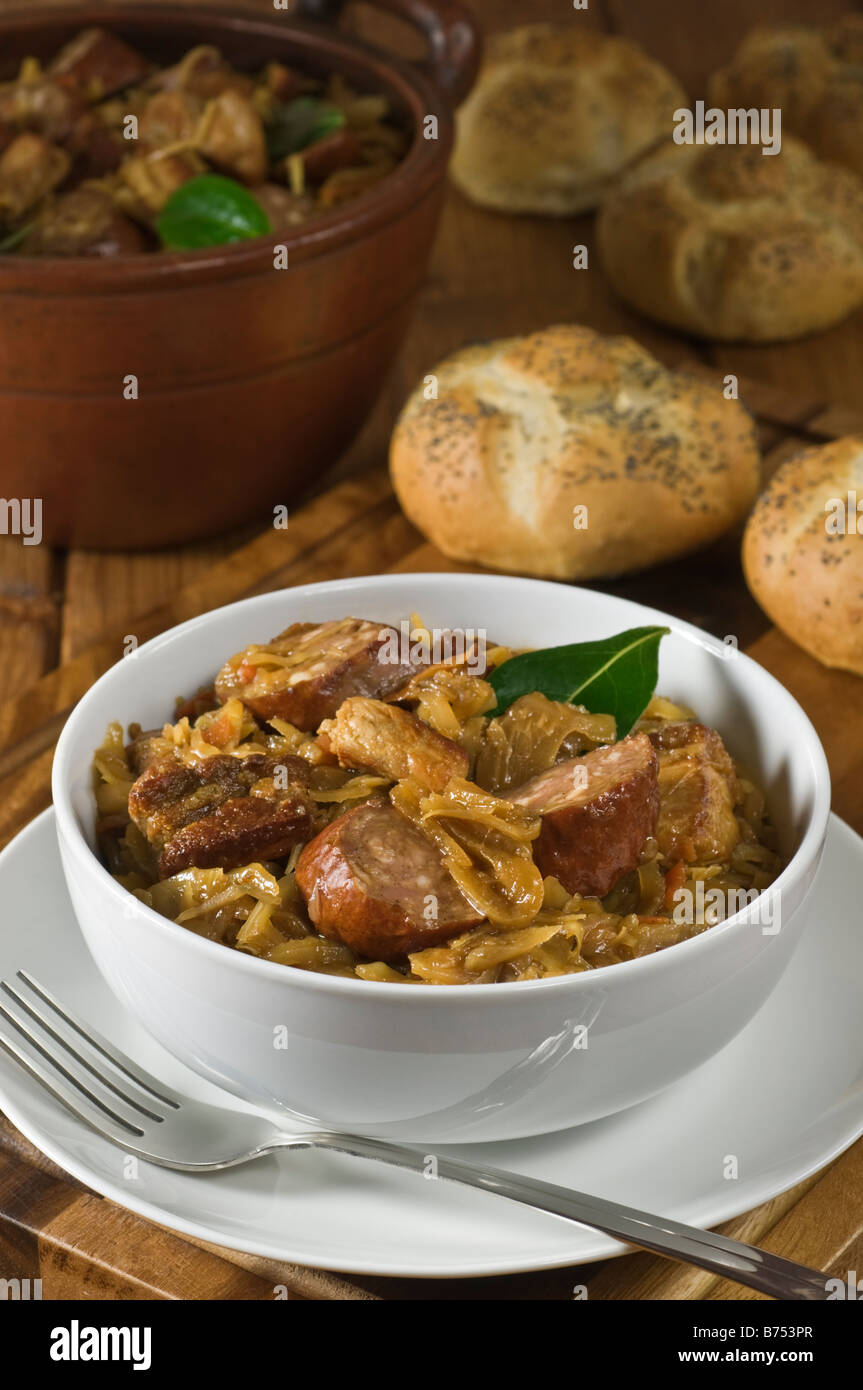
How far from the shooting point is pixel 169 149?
2.89 meters

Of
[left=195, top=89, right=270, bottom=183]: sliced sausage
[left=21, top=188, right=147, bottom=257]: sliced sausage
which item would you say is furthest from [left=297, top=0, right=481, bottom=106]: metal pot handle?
[left=21, top=188, right=147, bottom=257]: sliced sausage

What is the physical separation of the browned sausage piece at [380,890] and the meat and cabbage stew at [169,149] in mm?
1429

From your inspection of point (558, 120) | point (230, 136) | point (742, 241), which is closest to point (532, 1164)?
point (230, 136)

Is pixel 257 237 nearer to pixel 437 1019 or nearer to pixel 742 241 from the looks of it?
pixel 742 241

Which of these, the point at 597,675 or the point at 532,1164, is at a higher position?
the point at 597,675

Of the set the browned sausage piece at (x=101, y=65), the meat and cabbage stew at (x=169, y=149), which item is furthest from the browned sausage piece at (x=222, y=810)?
the browned sausage piece at (x=101, y=65)

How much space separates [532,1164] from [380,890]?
0.34m

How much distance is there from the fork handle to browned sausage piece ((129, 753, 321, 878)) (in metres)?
0.34

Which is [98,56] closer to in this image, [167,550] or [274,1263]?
[167,550]

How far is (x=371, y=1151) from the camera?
5.24ft

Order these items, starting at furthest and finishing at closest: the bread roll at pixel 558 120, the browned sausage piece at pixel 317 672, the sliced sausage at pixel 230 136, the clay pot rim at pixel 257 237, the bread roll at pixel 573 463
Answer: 1. the bread roll at pixel 558 120
2. the sliced sausage at pixel 230 136
3. the bread roll at pixel 573 463
4. the clay pot rim at pixel 257 237
5. the browned sausage piece at pixel 317 672

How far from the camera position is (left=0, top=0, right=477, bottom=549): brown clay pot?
2.59 metres

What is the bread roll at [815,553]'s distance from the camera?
256 centimetres

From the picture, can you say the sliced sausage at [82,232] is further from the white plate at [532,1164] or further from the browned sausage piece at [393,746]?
the white plate at [532,1164]
